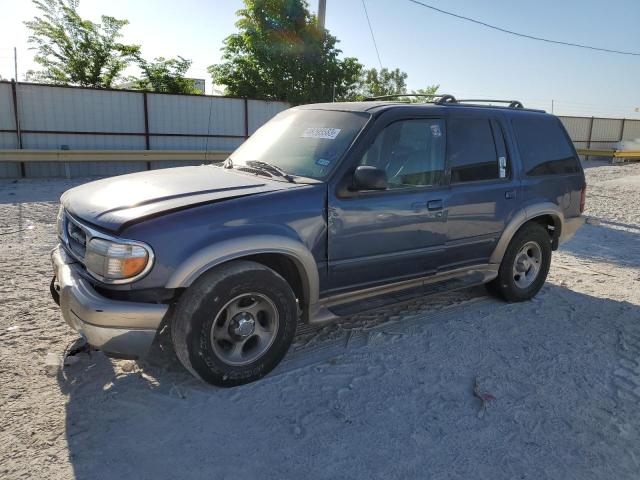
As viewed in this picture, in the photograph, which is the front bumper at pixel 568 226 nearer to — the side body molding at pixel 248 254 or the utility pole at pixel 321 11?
the side body molding at pixel 248 254

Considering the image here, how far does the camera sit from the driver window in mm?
3920

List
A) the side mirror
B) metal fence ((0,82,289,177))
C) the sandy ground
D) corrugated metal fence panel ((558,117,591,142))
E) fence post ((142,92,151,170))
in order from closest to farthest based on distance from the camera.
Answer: the sandy ground → the side mirror → metal fence ((0,82,289,177)) → fence post ((142,92,151,170)) → corrugated metal fence panel ((558,117,591,142))

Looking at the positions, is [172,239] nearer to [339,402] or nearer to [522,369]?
[339,402]

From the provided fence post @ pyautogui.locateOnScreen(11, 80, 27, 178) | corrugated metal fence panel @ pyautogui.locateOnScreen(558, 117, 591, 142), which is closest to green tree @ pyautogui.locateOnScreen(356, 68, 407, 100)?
corrugated metal fence panel @ pyautogui.locateOnScreen(558, 117, 591, 142)

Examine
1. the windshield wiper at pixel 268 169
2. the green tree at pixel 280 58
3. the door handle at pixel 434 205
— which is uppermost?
the green tree at pixel 280 58

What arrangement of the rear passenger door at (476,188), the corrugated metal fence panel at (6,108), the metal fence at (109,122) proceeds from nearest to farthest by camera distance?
the rear passenger door at (476,188), the corrugated metal fence panel at (6,108), the metal fence at (109,122)

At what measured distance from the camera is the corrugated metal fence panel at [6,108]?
13.1m

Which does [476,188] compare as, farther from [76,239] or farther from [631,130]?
[631,130]

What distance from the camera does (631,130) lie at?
30828 mm

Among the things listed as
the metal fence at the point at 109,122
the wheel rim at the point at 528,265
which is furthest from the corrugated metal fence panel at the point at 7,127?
the wheel rim at the point at 528,265

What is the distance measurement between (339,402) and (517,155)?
3048 millimetres

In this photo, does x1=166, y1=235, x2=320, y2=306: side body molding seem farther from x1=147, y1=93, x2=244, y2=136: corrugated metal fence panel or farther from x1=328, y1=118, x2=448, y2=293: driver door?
x1=147, y1=93, x2=244, y2=136: corrugated metal fence panel

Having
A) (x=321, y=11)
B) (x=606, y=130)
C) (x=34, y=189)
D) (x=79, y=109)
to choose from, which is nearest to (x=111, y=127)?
(x=79, y=109)

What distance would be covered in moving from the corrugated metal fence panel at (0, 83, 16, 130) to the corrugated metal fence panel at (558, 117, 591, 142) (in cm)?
2608
